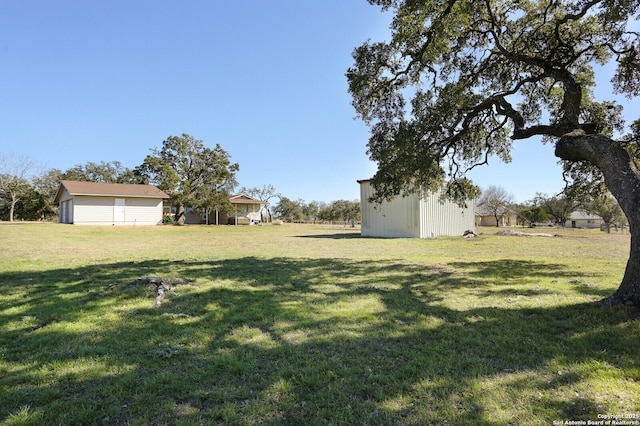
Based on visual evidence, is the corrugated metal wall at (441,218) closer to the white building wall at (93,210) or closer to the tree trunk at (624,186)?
the tree trunk at (624,186)

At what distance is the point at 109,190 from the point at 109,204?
4.78 feet

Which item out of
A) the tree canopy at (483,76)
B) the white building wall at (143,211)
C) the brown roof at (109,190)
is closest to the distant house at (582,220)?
the tree canopy at (483,76)

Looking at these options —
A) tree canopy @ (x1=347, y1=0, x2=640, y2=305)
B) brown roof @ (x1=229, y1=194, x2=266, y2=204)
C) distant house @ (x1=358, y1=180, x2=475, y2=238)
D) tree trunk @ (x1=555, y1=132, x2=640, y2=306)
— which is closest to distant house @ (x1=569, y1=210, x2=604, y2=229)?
distant house @ (x1=358, y1=180, x2=475, y2=238)

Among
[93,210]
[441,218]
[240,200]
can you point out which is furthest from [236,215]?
[441,218]

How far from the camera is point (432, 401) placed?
2.41 metres

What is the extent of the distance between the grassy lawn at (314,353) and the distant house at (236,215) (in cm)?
3318

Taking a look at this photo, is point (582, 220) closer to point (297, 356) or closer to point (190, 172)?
point (190, 172)

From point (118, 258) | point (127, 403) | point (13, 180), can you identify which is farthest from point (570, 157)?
point (13, 180)

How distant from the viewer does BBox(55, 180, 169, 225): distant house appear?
93.6ft

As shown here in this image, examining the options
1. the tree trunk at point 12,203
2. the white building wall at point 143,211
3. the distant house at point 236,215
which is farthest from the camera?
the distant house at point 236,215

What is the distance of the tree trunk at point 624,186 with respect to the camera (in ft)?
14.4

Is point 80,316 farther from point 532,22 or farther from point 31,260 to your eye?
point 532,22

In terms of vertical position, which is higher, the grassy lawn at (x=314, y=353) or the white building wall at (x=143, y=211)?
the white building wall at (x=143, y=211)

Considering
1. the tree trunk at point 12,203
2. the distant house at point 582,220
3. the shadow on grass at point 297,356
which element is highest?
the tree trunk at point 12,203
